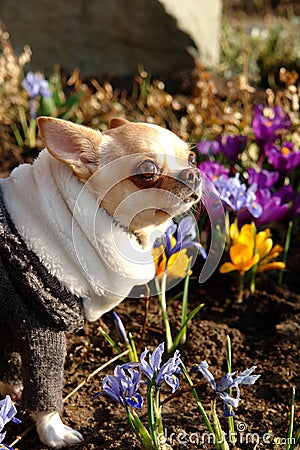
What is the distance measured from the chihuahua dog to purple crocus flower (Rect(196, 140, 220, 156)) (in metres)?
1.04

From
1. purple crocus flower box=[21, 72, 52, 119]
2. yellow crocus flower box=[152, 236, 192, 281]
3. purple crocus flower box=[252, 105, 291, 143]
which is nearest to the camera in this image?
yellow crocus flower box=[152, 236, 192, 281]

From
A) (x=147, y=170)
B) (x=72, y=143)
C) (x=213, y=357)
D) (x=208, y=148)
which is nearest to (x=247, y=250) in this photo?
(x=213, y=357)

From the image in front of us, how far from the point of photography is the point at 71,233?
6.00ft

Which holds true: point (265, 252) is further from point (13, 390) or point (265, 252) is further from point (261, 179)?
point (13, 390)

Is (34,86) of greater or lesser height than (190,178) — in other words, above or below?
above

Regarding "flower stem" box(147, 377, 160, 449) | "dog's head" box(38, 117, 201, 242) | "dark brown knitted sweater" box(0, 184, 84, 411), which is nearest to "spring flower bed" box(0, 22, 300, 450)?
"flower stem" box(147, 377, 160, 449)

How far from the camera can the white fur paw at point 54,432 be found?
1.99 metres

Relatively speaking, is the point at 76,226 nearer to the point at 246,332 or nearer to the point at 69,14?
the point at 246,332

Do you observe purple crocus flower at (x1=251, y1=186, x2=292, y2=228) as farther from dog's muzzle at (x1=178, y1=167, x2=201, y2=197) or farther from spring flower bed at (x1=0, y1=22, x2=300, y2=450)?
dog's muzzle at (x1=178, y1=167, x2=201, y2=197)

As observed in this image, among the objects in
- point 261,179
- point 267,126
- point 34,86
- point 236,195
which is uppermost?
point 34,86

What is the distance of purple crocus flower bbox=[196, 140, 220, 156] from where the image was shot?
9.70 feet

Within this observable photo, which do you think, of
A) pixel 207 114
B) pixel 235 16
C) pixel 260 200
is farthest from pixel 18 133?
pixel 235 16

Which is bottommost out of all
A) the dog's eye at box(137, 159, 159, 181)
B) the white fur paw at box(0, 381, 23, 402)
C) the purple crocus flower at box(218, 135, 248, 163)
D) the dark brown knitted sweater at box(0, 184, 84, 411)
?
the white fur paw at box(0, 381, 23, 402)

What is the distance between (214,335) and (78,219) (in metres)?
0.87
